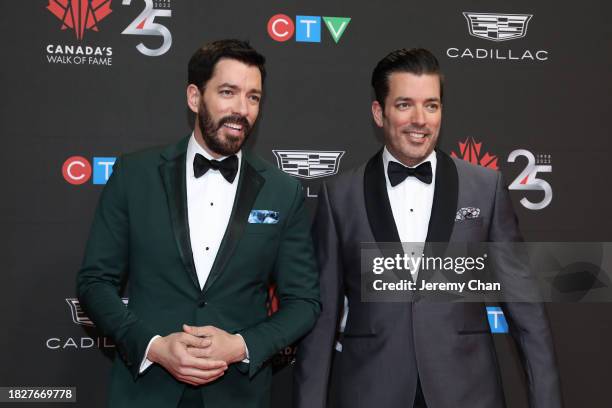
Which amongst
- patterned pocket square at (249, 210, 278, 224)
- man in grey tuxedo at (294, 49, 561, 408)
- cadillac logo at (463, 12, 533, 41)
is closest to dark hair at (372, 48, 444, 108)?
man in grey tuxedo at (294, 49, 561, 408)

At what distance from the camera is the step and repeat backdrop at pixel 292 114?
3031 mm

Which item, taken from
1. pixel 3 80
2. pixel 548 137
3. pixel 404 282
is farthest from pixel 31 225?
pixel 548 137

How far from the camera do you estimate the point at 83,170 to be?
305cm

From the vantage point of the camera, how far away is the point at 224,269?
7.17 ft

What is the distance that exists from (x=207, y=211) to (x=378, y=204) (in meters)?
0.61

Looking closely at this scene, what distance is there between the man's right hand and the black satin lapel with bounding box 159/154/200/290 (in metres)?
0.23

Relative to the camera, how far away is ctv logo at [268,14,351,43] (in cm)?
317

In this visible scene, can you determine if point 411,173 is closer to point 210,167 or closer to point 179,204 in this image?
point 210,167

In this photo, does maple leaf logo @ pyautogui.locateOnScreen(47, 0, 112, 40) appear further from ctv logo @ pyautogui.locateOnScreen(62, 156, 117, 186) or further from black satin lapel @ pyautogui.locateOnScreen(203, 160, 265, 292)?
black satin lapel @ pyautogui.locateOnScreen(203, 160, 265, 292)

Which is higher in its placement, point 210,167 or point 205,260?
point 210,167

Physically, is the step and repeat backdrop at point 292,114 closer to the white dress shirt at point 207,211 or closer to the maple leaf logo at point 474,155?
the maple leaf logo at point 474,155

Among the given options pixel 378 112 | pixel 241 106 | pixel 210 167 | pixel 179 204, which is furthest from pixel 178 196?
pixel 378 112

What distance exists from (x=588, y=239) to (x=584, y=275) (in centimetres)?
18

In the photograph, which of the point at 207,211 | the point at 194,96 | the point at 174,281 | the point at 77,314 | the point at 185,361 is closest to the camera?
the point at 185,361
